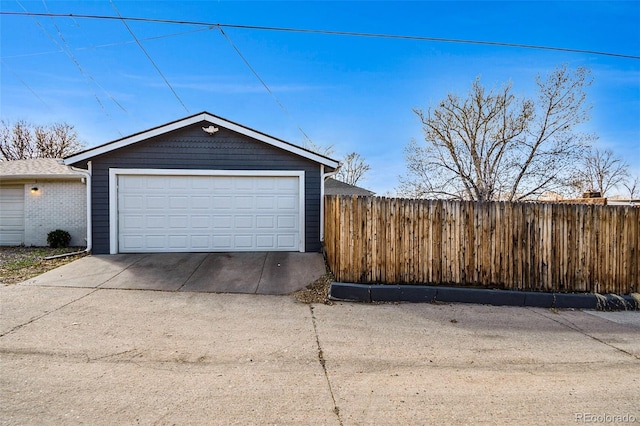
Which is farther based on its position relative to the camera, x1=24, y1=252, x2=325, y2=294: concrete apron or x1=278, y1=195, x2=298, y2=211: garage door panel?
x1=278, y1=195, x2=298, y2=211: garage door panel

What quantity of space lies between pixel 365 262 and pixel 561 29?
10863 mm

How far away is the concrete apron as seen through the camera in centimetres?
614

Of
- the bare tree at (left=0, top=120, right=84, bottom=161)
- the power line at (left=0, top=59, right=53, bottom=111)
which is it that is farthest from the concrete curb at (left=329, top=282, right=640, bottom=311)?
the bare tree at (left=0, top=120, right=84, bottom=161)

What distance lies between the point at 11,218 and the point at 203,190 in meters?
8.05

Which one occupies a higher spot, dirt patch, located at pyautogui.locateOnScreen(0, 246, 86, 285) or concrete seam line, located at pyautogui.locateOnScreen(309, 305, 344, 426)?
dirt patch, located at pyautogui.locateOnScreen(0, 246, 86, 285)

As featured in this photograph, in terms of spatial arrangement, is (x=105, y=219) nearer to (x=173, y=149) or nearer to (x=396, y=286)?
(x=173, y=149)

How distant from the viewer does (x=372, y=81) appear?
47.7ft

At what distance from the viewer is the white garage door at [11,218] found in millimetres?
10953

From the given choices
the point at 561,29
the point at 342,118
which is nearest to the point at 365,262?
the point at 561,29

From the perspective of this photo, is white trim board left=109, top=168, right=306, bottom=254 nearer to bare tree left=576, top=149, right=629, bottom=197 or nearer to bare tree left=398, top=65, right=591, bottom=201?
bare tree left=398, top=65, right=591, bottom=201

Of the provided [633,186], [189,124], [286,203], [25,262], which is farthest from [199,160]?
[633,186]

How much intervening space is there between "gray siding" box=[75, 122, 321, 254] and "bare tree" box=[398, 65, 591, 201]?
8612 mm

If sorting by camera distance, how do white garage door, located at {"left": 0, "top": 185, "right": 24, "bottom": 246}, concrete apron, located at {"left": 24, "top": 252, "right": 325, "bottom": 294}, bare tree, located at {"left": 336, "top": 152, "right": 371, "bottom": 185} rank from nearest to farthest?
concrete apron, located at {"left": 24, "top": 252, "right": 325, "bottom": 294}, white garage door, located at {"left": 0, "top": 185, "right": 24, "bottom": 246}, bare tree, located at {"left": 336, "top": 152, "right": 371, "bottom": 185}

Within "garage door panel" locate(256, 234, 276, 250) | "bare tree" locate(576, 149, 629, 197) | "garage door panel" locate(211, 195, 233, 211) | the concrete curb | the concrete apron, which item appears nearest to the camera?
the concrete curb
